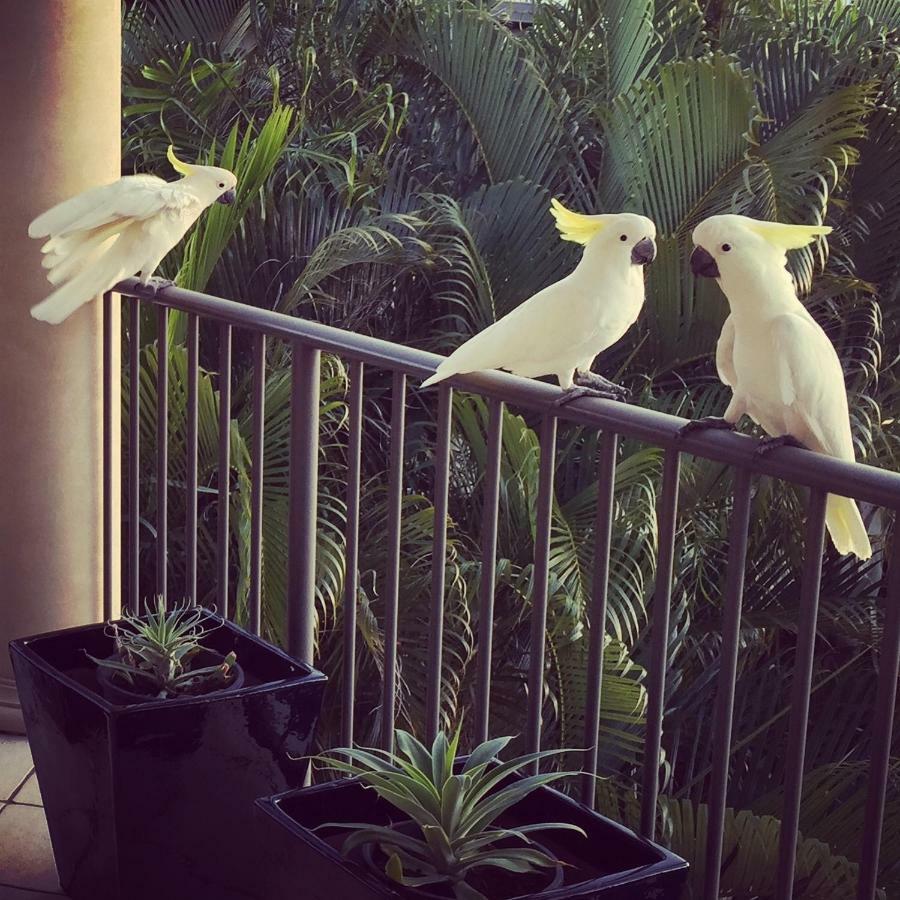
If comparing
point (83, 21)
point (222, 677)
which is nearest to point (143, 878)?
point (222, 677)

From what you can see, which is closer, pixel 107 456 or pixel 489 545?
pixel 489 545

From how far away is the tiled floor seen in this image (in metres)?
2.06

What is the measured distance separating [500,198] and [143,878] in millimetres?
2982

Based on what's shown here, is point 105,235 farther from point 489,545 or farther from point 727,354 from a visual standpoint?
point 727,354

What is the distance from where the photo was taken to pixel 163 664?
74.5 inches

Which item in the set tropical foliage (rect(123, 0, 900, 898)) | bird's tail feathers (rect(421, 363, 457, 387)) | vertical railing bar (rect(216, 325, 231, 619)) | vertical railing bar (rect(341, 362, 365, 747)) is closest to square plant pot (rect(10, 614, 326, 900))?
vertical railing bar (rect(341, 362, 365, 747))

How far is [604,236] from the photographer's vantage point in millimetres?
1826

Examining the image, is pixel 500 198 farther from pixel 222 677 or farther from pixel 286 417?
pixel 222 677

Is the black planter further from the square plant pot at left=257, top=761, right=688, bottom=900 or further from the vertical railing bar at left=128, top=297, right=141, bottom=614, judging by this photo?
the vertical railing bar at left=128, top=297, right=141, bottom=614

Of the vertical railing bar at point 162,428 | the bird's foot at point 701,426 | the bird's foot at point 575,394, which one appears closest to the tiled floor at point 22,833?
the vertical railing bar at point 162,428

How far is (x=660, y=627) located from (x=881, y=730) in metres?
0.31

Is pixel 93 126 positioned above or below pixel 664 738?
above

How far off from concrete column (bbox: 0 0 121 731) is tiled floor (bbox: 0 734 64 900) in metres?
0.10

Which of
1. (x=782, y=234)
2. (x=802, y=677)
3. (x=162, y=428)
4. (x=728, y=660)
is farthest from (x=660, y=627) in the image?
(x=162, y=428)
